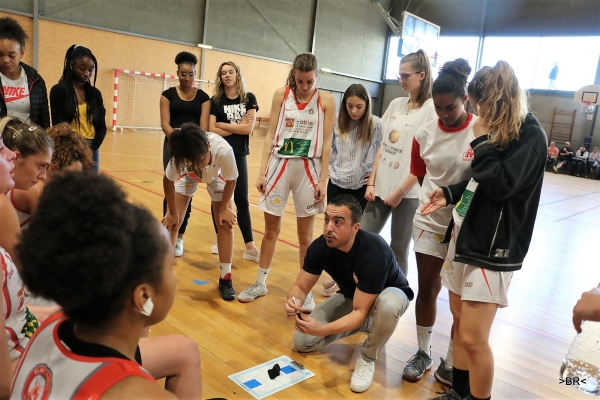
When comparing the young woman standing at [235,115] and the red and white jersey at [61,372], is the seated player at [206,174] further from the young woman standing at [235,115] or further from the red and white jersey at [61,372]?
the red and white jersey at [61,372]

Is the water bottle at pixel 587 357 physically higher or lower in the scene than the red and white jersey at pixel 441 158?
lower

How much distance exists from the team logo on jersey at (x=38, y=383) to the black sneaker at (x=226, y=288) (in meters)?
2.40

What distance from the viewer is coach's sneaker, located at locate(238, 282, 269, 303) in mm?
3289

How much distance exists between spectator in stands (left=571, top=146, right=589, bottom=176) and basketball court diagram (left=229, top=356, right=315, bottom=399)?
15.2m

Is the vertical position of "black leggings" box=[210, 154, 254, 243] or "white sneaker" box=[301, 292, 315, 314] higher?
Result: "black leggings" box=[210, 154, 254, 243]

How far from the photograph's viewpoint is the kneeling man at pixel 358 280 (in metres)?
2.40

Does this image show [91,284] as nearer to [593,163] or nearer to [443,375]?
[443,375]

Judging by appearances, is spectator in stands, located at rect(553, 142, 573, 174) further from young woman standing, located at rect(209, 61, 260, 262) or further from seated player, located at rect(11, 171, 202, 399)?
seated player, located at rect(11, 171, 202, 399)

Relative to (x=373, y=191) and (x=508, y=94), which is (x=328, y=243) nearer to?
(x=373, y=191)

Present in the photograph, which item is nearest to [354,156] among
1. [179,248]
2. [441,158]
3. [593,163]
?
[441,158]

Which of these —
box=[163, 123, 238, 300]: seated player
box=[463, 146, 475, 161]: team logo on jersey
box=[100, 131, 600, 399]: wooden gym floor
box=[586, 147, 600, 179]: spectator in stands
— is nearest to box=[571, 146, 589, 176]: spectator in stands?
box=[586, 147, 600, 179]: spectator in stands

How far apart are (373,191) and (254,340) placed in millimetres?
1153

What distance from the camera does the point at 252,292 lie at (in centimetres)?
334

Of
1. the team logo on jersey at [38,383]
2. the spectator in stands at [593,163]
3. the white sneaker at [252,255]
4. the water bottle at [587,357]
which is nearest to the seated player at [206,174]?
the white sneaker at [252,255]
